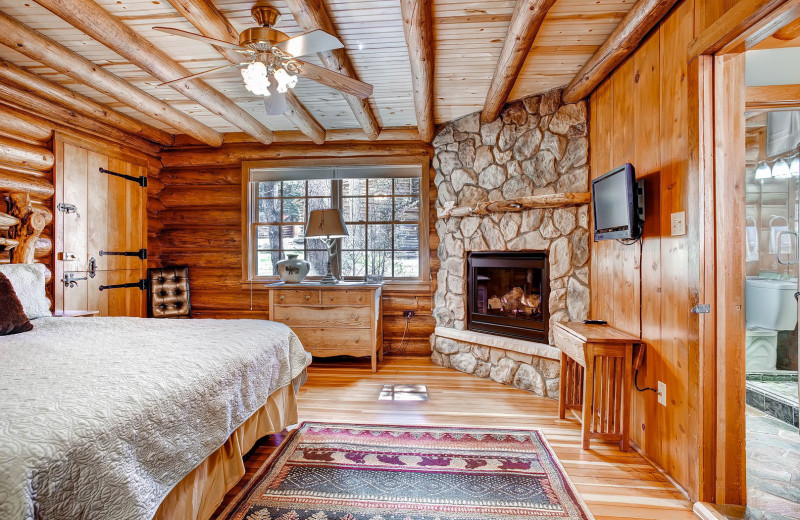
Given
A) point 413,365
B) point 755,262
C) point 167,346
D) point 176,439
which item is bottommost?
point 413,365

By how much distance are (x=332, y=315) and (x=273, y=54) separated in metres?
2.34

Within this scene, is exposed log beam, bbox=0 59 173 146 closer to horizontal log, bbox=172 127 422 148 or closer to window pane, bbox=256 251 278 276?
horizontal log, bbox=172 127 422 148

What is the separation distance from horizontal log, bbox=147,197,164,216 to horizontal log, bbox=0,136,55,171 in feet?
3.76

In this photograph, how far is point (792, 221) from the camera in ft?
10.6

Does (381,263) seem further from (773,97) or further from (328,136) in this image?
(773,97)

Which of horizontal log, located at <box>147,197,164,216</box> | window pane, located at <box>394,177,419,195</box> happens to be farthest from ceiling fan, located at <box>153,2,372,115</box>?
horizontal log, located at <box>147,197,164,216</box>

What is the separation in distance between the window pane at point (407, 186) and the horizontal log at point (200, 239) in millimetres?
1872

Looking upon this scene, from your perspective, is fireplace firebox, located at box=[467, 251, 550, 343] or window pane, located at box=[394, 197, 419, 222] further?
window pane, located at box=[394, 197, 419, 222]

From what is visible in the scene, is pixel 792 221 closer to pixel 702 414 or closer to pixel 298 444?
pixel 702 414

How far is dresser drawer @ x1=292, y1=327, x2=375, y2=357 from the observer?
3.71 m

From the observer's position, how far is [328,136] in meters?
4.20

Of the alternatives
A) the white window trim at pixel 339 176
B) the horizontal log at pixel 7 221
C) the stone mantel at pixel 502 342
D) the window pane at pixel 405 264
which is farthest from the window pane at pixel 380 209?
the horizontal log at pixel 7 221

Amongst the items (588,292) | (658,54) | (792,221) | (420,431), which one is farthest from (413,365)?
(792,221)

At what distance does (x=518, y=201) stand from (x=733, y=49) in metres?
1.68
